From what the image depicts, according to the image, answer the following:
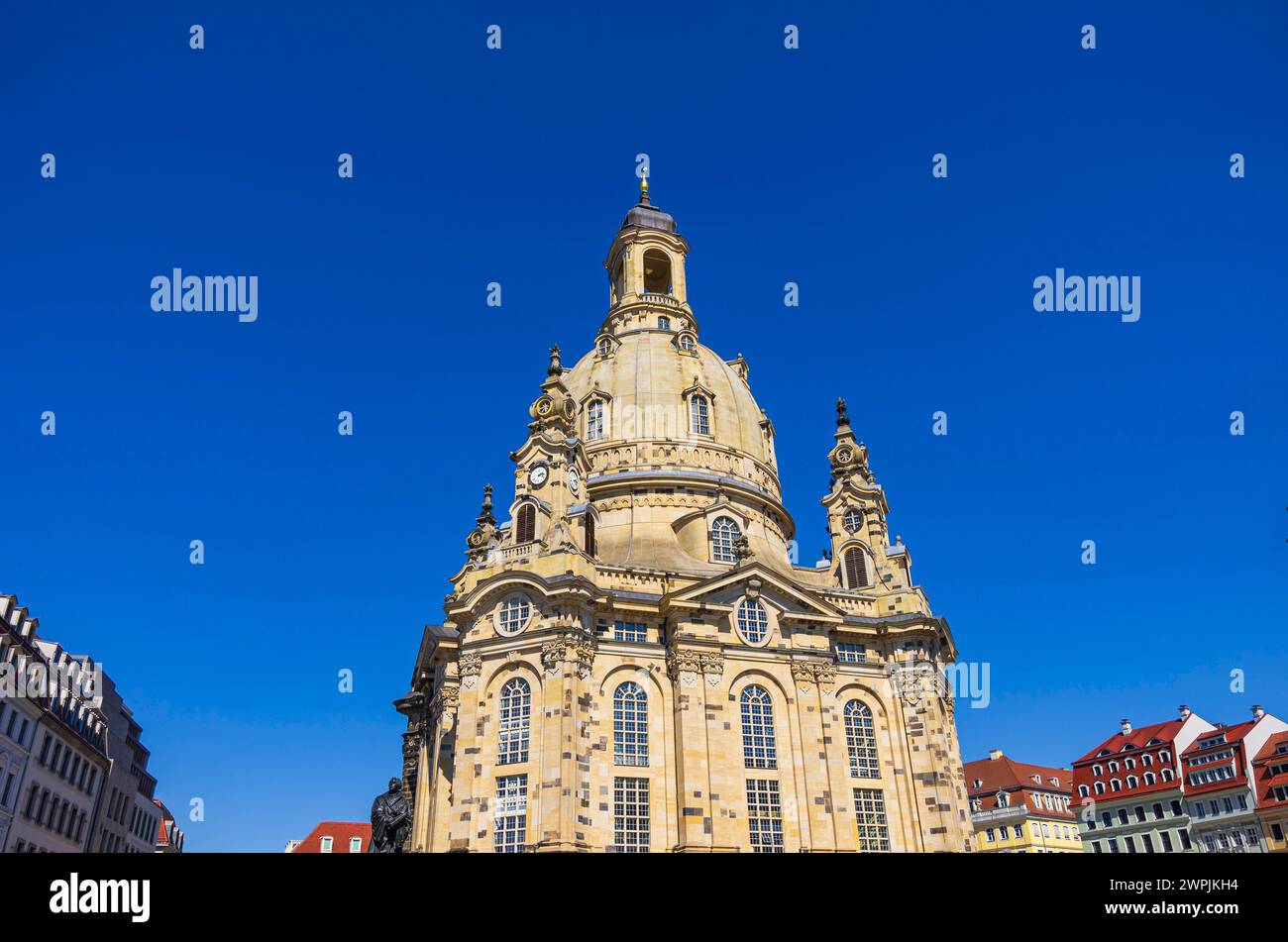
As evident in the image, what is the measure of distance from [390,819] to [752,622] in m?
21.0

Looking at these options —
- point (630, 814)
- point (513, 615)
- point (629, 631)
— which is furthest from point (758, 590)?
point (630, 814)

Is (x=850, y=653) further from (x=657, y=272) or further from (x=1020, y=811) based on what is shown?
(x=1020, y=811)

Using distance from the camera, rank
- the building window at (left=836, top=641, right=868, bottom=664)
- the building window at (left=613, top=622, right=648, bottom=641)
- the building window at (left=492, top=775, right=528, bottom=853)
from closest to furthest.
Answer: the building window at (left=492, top=775, right=528, bottom=853) < the building window at (left=613, top=622, right=648, bottom=641) < the building window at (left=836, top=641, right=868, bottom=664)

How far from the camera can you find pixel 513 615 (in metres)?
45.9

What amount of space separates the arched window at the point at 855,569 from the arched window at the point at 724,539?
7.55 m

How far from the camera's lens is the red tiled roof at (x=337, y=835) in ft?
257

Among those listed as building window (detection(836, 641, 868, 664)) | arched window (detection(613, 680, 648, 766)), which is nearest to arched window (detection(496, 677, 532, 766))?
arched window (detection(613, 680, 648, 766))

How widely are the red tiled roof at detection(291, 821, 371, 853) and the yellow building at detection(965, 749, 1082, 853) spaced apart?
54.6m

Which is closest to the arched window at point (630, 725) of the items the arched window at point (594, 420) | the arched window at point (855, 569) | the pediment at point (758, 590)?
the pediment at point (758, 590)

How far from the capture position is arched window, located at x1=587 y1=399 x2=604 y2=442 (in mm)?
61562

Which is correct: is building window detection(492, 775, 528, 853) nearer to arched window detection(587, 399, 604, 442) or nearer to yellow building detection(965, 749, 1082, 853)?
arched window detection(587, 399, 604, 442)
